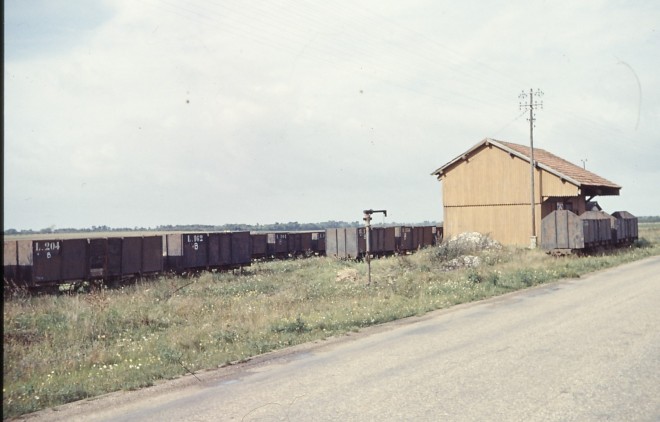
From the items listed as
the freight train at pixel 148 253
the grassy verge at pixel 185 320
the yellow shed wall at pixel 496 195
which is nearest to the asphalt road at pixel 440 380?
the grassy verge at pixel 185 320

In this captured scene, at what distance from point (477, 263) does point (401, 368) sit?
1738 cm

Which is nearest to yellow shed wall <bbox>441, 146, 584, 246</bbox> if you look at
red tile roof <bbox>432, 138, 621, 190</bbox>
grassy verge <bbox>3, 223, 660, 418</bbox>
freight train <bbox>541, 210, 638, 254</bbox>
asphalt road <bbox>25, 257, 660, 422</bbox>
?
red tile roof <bbox>432, 138, 621, 190</bbox>

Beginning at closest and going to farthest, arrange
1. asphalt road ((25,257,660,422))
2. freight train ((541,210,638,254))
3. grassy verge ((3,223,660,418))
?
asphalt road ((25,257,660,422)), grassy verge ((3,223,660,418)), freight train ((541,210,638,254))

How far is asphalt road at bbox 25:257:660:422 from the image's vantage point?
5859 millimetres

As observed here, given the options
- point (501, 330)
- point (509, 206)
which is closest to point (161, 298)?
point (501, 330)

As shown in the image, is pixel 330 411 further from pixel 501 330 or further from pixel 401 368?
pixel 501 330

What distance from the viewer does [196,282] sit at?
21250 millimetres

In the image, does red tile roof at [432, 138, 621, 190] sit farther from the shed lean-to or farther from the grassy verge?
the grassy verge

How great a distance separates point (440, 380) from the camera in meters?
6.94

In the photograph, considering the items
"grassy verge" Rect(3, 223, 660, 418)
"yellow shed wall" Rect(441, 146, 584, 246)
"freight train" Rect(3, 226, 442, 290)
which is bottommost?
"grassy verge" Rect(3, 223, 660, 418)

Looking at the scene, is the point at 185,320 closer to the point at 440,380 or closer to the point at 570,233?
the point at 440,380

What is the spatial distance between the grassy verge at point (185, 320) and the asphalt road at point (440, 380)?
2.12 feet

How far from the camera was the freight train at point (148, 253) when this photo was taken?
61.7 feet

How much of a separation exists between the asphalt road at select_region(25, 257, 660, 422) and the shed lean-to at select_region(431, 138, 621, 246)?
2316 centimetres
